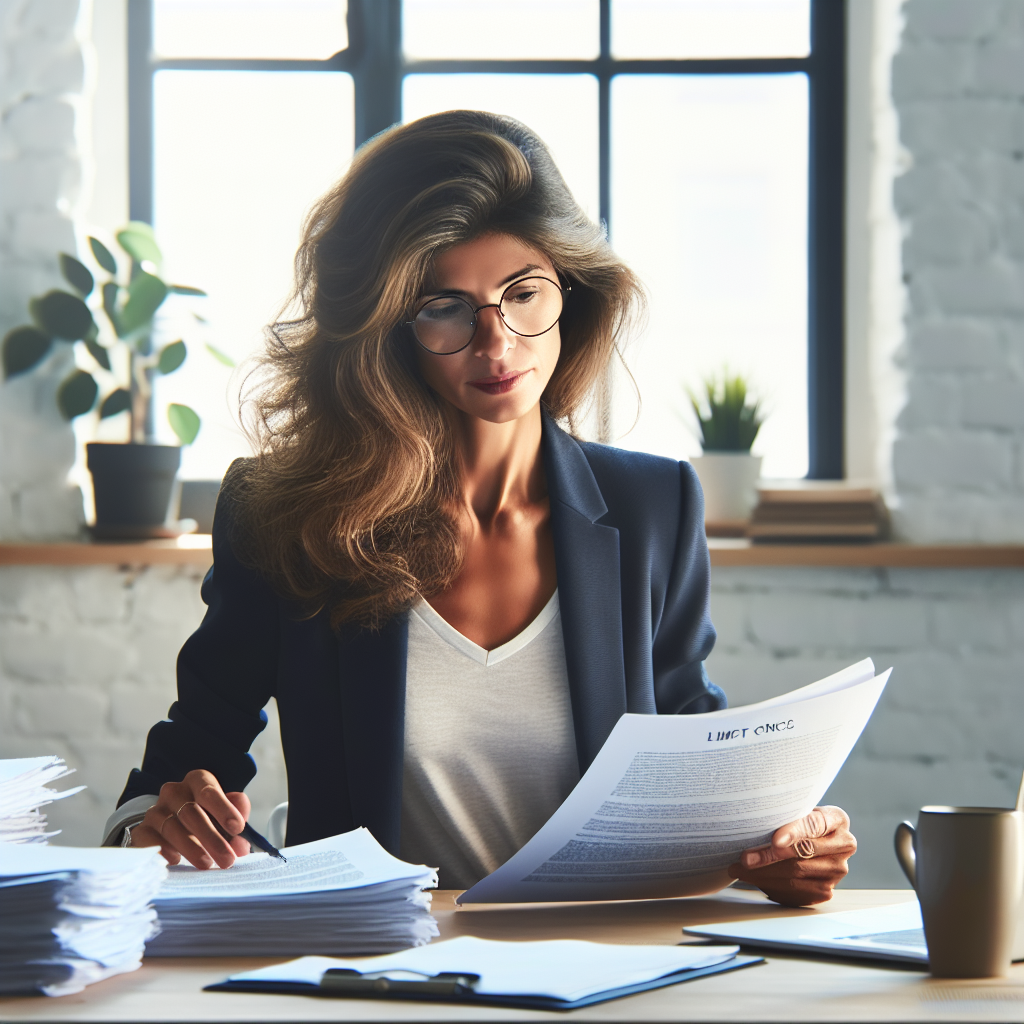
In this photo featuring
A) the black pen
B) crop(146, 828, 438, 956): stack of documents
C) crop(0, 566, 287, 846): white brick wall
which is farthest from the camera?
crop(0, 566, 287, 846): white brick wall

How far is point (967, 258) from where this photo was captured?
2248 millimetres

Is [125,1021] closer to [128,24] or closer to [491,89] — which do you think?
[491,89]

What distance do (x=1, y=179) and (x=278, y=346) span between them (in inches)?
47.5

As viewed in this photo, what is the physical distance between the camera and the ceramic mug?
713 millimetres

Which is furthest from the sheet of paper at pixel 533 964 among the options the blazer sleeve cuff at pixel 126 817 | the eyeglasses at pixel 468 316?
the eyeglasses at pixel 468 316

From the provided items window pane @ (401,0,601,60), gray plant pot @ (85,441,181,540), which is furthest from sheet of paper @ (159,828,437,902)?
window pane @ (401,0,601,60)

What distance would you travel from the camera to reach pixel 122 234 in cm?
228

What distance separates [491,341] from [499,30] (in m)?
1.58

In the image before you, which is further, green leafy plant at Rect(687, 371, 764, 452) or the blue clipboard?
green leafy plant at Rect(687, 371, 764, 452)

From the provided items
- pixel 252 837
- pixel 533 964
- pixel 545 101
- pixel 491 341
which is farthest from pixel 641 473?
pixel 545 101

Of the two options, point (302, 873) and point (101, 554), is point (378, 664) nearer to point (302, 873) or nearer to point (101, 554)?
point (302, 873)

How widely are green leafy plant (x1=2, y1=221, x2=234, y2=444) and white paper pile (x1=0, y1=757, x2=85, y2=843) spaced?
1376 mm

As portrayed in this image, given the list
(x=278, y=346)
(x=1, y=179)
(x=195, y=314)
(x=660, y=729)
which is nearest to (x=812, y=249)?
(x=195, y=314)

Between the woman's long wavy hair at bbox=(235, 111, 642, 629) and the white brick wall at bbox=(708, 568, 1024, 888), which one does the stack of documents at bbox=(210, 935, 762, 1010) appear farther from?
the white brick wall at bbox=(708, 568, 1024, 888)
